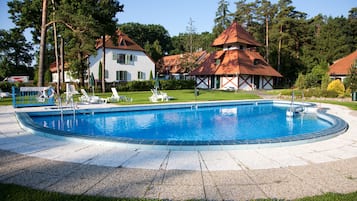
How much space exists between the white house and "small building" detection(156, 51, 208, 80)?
16.7 feet

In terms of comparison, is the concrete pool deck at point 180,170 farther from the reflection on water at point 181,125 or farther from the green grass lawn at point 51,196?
the reflection on water at point 181,125

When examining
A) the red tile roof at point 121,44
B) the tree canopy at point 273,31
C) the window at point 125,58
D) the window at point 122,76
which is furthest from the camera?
the window at point 122,76

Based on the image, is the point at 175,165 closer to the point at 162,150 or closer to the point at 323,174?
the point at 162,150

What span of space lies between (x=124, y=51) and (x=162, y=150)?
27.5 m

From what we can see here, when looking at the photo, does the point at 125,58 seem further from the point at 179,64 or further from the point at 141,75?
the point at 179,64

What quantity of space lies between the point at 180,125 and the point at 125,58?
2282cm

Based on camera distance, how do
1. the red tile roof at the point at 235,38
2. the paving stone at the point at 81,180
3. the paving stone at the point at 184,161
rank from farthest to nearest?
1. the red tile roof at the point at 235,38
2. the paving stone at the point at 184,161
3. the paving stone at the point at 81,180

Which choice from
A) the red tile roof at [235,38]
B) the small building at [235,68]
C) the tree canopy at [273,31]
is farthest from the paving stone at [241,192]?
the red tile roof at [235,38]

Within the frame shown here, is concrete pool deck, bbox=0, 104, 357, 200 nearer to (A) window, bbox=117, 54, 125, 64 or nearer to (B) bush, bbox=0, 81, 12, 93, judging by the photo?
(B) bush, bbox=0, 81, 12, 93

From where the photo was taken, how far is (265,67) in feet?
100

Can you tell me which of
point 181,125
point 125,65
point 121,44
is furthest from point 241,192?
point 121,44

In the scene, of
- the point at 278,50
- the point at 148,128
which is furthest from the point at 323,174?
the point at 278,50

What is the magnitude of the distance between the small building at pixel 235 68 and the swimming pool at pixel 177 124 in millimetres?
15018

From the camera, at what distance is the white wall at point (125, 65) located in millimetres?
28859
